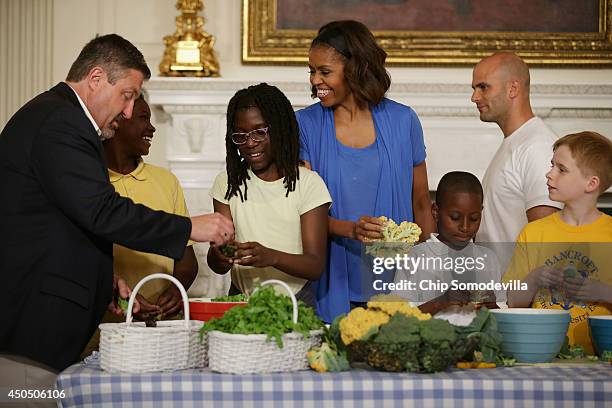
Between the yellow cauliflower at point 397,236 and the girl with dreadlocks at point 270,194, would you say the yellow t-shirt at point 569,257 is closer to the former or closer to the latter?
the yellow cauliflower at point 397,236

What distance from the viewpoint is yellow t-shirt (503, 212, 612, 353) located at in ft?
9.61

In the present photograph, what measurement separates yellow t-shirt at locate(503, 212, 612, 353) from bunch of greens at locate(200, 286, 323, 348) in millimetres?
930

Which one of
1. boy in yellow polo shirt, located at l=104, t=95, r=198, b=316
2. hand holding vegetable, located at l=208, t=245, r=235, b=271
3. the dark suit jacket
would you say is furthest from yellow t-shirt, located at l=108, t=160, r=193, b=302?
the dark suit jacket

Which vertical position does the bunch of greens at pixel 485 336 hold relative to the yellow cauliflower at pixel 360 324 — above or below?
below

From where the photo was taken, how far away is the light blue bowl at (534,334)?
2.58m

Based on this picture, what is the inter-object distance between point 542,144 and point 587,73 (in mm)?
2419

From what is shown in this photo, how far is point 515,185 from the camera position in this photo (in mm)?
3840

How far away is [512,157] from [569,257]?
2.84 ft

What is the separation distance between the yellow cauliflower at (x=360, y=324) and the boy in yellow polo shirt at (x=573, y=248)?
0.76 metres

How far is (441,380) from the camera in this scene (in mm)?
2322

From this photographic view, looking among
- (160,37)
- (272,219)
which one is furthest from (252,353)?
(160,37)

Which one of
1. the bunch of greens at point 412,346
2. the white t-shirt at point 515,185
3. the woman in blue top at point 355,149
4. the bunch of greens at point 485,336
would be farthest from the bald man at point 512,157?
the bunch of greens at point 412,346

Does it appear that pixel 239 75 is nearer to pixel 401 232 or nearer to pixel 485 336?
pixel 401 232

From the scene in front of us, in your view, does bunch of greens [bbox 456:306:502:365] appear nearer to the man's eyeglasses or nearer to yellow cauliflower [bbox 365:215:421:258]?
yellow cauliflower [bbox 365:215:421:258]
